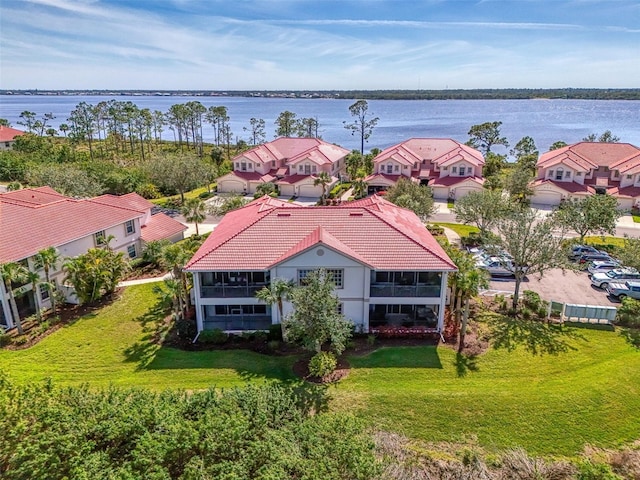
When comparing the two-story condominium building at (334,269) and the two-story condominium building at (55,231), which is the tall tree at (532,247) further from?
the two-story condominium building at (55,231)

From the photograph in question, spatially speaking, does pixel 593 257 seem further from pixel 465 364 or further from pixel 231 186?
pixel 231 186

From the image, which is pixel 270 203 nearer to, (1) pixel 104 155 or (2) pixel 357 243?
(2) pixel 357 243

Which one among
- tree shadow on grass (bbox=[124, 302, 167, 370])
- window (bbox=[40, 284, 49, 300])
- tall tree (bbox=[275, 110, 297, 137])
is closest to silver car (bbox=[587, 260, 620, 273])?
tree shadow on grass (bbox=[124, 302, 167, 370])

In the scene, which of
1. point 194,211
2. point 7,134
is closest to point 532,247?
point 194,211

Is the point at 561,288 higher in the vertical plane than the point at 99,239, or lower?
lower

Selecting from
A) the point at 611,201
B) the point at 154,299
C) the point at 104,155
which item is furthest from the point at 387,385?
the point at 104,155

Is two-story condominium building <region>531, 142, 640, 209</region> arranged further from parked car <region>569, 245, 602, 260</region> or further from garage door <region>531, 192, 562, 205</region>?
parked car <region>569, 245, 602, 260</region>
